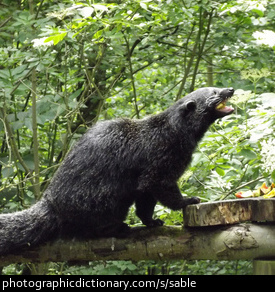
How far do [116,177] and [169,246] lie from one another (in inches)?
28.5

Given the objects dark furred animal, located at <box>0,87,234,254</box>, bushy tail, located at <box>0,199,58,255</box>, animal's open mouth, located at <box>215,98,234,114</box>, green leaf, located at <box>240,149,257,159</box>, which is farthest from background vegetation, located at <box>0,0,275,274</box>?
bushy tail, located at <box>0,199,58,255</box>

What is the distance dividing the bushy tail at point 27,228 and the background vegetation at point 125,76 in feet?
4.20

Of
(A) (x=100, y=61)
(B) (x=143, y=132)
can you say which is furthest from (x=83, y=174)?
(A) (x=100, y=61)

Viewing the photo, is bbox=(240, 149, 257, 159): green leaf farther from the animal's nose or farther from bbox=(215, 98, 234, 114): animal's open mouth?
the animal's nose

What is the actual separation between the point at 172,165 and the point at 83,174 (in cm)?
68

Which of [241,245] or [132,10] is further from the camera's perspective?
[132,10]

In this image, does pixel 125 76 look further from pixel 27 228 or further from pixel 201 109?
pixel 27 228

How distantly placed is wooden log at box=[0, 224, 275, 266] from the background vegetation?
0.53 meters

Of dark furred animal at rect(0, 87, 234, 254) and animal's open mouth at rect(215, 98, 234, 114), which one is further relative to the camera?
animal's open mouth at rect(215, 98, 234, 114)

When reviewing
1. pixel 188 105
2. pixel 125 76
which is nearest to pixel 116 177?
pixel 188 105

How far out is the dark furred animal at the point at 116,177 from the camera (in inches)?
162

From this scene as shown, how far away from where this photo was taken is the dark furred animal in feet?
13.5

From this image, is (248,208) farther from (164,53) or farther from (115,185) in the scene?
(164,53)

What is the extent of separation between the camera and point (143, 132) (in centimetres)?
448
